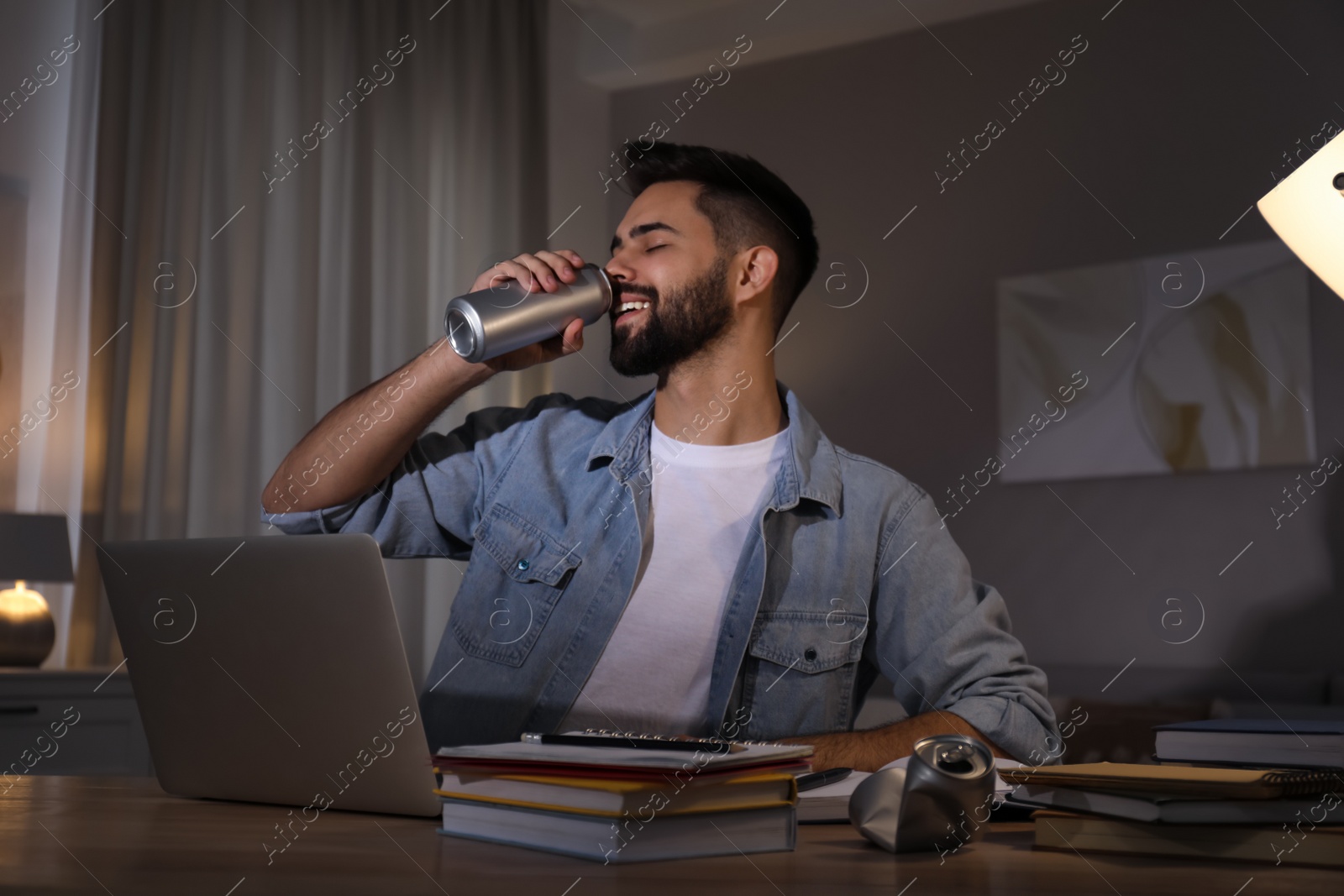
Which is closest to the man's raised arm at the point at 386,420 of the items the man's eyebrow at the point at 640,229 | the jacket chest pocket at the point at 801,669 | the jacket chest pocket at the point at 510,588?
the jacket chest pocket at the point at 510,588

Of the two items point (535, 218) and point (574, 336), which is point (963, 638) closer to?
point (574, 336)

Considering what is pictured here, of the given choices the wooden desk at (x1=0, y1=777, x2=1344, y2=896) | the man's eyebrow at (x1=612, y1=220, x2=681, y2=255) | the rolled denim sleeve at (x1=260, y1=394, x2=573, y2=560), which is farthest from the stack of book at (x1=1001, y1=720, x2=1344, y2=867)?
the man's eyebrow at (x1=612, y1=220, x2=681, y2=255)

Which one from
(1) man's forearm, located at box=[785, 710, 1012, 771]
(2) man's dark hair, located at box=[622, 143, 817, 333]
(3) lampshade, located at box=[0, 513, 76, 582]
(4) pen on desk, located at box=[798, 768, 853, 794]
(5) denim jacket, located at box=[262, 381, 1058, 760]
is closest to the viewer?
(4) pen on desk, located at box=[798, 768, 853, 794]

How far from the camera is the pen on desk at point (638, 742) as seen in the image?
0.71 metres

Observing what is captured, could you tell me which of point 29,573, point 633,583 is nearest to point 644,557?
point 633,583

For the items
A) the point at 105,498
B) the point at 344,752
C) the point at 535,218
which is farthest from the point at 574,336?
the point at 535,218

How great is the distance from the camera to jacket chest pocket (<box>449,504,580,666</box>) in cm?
148

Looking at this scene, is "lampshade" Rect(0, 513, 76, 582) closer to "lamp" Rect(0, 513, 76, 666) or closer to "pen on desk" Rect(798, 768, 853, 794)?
"lamp" Rect(0, 513, 76, 666)

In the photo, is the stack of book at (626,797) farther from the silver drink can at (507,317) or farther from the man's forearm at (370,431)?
the man's forearm at (370,431)

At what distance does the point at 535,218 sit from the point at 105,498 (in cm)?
148

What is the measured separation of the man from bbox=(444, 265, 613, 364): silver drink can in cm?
2

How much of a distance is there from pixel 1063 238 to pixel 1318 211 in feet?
6.92

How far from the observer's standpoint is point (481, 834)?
0.72 metres

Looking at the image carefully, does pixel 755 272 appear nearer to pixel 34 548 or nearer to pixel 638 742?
pixel 638 742
